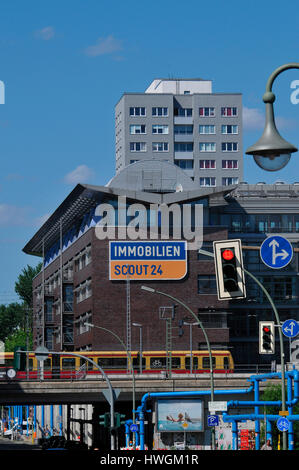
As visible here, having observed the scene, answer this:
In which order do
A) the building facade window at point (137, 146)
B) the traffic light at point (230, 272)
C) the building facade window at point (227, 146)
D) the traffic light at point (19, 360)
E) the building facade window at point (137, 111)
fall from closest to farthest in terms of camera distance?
the traffic light at point (230, 272) → the traffic light at point (19, 360) → the building facade window at point (137, 111) → the building facade window at point (137, 146) → the building facade window at point (227, 146)

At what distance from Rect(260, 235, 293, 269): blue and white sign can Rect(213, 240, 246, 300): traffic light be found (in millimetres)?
A: 1357

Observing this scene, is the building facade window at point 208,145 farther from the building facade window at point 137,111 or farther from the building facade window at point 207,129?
the building facade window at point 137,111

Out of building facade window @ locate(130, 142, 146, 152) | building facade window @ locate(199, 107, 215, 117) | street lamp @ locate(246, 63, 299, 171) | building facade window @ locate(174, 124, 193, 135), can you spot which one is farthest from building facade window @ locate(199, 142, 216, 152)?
street lamp @ locate(246, 63, 299, 171)

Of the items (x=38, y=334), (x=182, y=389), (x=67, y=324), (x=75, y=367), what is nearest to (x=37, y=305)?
(x=38, y=334)

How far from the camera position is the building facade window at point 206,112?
139 m

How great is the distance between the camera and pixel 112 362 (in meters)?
81.1

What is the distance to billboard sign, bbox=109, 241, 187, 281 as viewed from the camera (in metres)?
93.8

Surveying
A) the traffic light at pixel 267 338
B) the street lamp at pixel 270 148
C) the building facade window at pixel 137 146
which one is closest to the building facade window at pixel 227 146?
the building facade window at pixel 137 146

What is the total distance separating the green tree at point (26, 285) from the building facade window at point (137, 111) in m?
41.7

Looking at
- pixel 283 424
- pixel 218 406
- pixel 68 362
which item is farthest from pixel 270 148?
pixel 68 362

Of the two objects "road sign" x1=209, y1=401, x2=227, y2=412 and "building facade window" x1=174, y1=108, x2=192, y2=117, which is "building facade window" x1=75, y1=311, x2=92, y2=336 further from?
"road sign" x1=209, y1=401, x2=227, y2=412

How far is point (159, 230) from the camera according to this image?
95312mm
